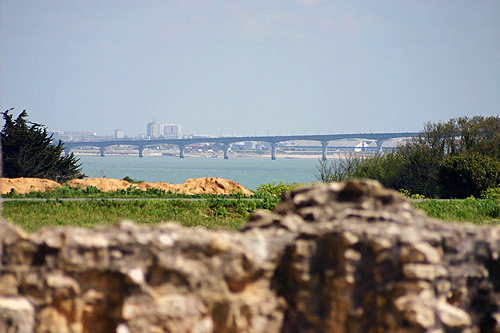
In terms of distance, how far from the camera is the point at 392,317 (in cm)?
353

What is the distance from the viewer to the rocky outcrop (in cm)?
324

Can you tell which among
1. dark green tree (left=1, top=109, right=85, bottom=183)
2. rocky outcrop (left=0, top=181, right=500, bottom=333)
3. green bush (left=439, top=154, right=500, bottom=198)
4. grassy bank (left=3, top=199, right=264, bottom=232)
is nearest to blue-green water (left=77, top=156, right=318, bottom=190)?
dark green tree (left=1, top=109, right=85, bottom=183)

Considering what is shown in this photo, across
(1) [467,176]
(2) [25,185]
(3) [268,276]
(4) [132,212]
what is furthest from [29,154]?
(3) [268,276]

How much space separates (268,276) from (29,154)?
29.3 m

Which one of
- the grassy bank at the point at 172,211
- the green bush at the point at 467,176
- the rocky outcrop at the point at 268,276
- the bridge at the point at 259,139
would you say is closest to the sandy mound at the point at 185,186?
the grassy bank at the point at 172,211

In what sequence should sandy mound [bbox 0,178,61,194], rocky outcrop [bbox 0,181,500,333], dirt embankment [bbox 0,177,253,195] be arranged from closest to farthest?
rocky outcrop [bbox 0,181,500,333]
sandy mound [bbox 0,178,61,194]
dirt embankment [bbox 0,177,253,195]

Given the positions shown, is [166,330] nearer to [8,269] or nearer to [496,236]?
[8,269]

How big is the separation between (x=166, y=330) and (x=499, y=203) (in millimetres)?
14771

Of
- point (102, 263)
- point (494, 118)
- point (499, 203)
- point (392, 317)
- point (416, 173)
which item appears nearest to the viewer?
point (102, 263)

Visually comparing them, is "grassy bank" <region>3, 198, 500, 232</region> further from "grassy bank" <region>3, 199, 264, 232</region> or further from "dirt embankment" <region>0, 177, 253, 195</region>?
"dirt embankment" <region>0, 177, 253, 195</region>

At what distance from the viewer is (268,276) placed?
3.62 meters

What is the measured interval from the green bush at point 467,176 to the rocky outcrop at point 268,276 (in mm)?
18630

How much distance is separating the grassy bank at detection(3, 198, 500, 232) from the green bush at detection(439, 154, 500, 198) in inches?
231

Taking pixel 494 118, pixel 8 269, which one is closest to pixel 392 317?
pixel 8 269
